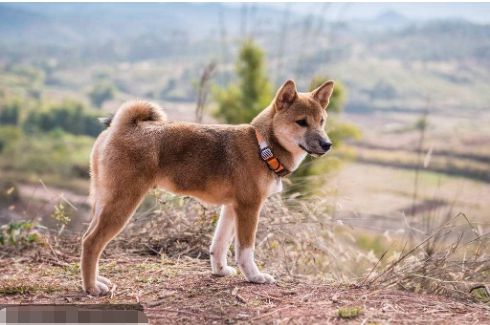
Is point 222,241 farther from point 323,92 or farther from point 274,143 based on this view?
point 323,92

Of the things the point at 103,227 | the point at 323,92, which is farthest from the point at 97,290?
the point at 323,92

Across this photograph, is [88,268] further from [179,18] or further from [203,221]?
[179,18]

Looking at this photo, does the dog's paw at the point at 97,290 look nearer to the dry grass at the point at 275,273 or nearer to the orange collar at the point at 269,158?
the dry grass at the point at 275,273

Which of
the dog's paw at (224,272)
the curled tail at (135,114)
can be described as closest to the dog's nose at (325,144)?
the curled tail at (135,114)

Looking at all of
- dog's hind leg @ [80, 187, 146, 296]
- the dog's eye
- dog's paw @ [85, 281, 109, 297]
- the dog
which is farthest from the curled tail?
dog's paw @ [85, 281, 109, 297]

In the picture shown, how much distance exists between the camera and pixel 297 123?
5.87 m

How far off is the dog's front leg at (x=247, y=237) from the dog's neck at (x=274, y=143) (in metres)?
0.54

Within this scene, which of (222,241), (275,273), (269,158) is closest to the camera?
(269,158)

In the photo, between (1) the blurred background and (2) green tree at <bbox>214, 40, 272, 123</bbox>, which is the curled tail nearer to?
(1) the blurred background

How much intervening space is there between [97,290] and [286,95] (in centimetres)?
256

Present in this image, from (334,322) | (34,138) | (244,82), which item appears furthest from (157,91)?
(334,322)

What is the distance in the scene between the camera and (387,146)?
55625 mm

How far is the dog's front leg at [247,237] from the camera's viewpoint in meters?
5.71

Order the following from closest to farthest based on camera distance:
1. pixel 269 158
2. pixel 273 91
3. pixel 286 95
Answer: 1. pixel 269 158
2. pixel 286 95
3. pixel 273 91
